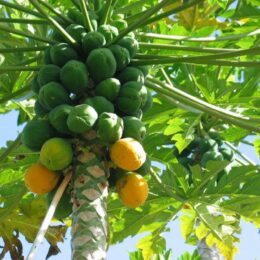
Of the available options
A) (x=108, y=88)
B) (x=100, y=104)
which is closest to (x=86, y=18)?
(x=108, y=88)

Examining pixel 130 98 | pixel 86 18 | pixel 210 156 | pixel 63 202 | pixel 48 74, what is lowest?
→ pixel 210 156

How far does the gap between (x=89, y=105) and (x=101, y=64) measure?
0.73 feet

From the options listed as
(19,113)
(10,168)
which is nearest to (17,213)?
(10,168)

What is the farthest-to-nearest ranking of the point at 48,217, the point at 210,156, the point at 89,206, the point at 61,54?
the point at 210,156, the point at 61,54, the point at 89,206, the point at 48,217

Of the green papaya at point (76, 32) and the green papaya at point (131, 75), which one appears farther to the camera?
the green papaya at point (76, 32)

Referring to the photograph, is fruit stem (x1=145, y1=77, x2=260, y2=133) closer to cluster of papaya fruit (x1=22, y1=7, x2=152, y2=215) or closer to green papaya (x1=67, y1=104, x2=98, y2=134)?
cluster of papaya fruit (x1=22, y1=7, x2=152, y2=215)

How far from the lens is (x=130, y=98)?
2.39 metres

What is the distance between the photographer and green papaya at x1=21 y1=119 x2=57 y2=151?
7.59ft

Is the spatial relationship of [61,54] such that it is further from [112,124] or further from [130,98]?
[112,124]

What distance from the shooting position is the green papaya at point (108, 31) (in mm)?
2688

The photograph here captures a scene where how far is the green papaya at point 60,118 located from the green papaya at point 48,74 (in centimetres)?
21

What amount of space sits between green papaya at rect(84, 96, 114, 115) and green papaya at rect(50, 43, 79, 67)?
280mm

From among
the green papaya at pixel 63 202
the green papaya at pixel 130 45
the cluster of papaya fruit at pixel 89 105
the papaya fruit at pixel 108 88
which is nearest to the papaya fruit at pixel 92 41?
the cluster of papaya fruit at pixel 89 105

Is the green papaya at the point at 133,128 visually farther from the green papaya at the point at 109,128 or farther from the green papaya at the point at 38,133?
the green papaya at the point at 38,133
